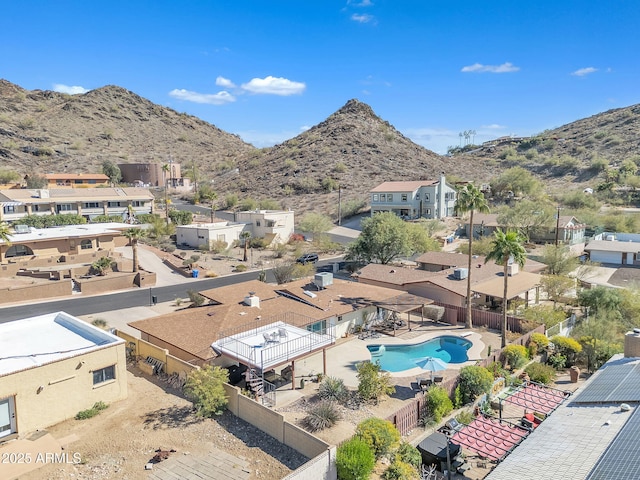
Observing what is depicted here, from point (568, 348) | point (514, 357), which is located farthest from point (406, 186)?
point (514, 357)

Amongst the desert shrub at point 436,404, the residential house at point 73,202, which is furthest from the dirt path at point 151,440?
the residential house at point 73,202

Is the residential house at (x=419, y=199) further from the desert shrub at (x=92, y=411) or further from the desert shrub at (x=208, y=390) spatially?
the desert shrub at (x=92, y=411)

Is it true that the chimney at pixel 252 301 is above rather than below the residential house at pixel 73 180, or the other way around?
below

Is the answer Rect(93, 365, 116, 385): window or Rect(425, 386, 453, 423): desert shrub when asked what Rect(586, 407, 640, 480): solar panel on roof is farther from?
Rect(93, 365, 116, 385): window

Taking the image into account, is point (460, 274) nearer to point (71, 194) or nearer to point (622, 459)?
point (622, 459)

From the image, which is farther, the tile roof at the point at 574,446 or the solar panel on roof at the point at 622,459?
the tile roof at the point at 574,446

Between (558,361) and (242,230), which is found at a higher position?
(242,230)
